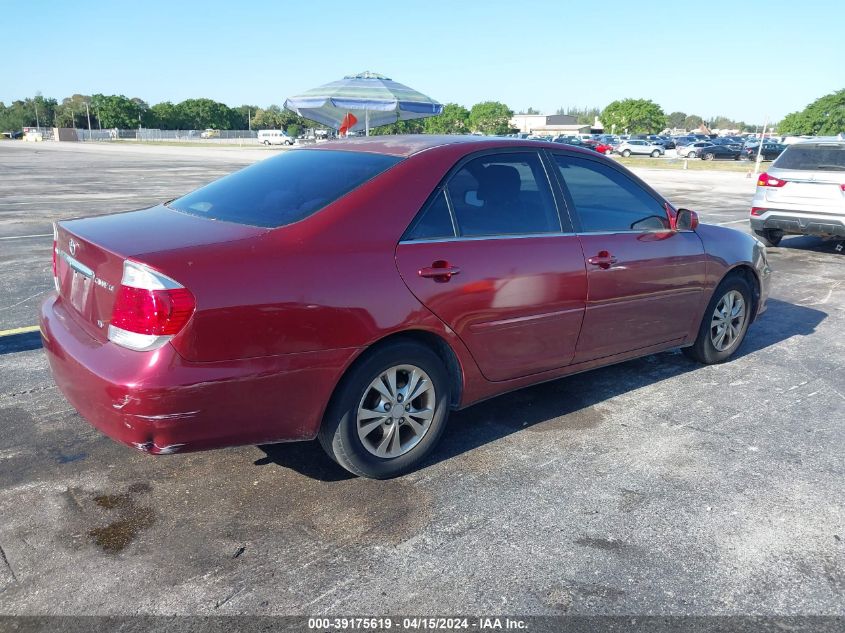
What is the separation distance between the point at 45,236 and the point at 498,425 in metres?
8.76

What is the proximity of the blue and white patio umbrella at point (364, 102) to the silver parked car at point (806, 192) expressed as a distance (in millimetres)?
10318

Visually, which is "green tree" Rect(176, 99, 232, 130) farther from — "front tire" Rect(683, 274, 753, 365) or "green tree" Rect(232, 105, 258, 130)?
"front tire" Rect(683, 274, 753, 365)

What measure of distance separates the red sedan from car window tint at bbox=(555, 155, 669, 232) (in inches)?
0.6

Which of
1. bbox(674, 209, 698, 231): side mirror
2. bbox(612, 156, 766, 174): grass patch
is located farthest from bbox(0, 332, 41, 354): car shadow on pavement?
bbox(612, 156, 766, 174): grass patch

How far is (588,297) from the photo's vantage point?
13.1 ft

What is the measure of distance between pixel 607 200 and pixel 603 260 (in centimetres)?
50

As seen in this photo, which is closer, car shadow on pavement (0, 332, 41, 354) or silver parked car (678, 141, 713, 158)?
car shadow on pavement (0, 332, 41, 354)

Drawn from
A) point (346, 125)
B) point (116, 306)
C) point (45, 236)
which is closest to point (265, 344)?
point (116, 306)

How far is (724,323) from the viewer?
5180mm

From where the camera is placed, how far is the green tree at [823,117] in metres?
56.9

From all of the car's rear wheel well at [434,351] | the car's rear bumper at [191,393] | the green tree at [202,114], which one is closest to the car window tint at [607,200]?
the car's rear wheel well at [434,351]

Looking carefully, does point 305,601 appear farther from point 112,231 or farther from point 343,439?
point 112,231

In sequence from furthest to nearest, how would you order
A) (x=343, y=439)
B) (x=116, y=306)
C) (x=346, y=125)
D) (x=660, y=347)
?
(x=346, y=125), (x=660, y=347), (x=343, y=439), (x=116, y=306)

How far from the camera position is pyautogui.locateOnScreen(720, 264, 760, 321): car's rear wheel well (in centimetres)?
517
